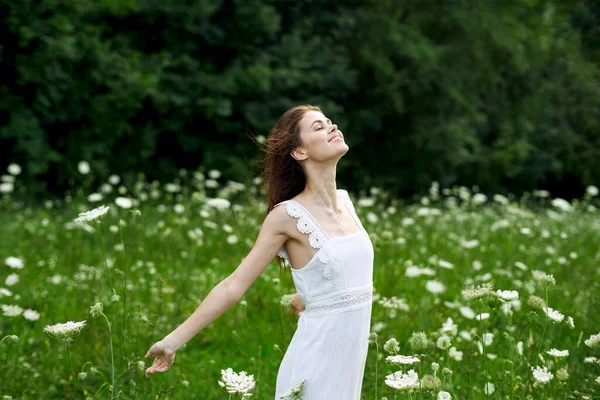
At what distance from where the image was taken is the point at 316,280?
7.56ft

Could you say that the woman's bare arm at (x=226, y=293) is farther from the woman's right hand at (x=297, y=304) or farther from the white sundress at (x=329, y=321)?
the woman's right hand at (x=297, y=304)

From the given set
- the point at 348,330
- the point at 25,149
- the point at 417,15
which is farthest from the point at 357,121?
the point at 348,330

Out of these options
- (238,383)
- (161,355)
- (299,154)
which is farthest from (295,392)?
(299,154)

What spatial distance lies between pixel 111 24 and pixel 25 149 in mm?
3281

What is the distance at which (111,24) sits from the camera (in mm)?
13336

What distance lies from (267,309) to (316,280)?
2.18 metres

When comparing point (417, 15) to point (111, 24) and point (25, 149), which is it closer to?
point (111, 24)

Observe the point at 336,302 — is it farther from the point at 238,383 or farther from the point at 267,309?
the point at 267,309

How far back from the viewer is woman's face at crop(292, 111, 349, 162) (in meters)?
2.38

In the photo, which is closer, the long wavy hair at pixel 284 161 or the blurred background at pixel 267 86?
the long wavy hair at pixel 284 161

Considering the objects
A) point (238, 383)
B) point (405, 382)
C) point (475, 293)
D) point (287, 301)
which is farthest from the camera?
point (287, 301)

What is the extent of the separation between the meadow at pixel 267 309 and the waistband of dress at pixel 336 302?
163mm

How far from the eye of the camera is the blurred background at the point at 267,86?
11.7m

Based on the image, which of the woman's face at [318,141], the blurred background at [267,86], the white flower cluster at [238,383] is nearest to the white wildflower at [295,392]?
the white flower cluster at [238,383]
